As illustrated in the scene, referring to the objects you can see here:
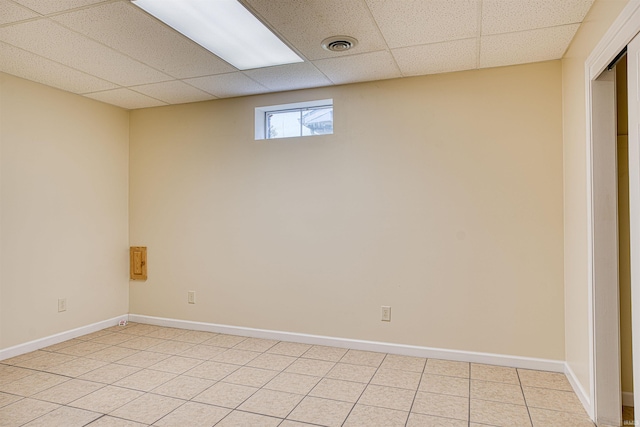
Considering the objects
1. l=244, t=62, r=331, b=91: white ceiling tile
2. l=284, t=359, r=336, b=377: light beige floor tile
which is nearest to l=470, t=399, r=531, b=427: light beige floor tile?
l=284, t=359, r=336, b=377: light beige floor tile

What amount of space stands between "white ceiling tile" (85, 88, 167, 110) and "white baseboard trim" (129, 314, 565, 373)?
2.37 metres

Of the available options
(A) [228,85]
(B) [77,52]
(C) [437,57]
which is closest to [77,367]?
(B) [77,52]

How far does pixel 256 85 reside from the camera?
3.58m

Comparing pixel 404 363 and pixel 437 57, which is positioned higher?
pixel 437 57

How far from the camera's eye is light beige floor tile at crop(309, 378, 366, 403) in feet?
8.39

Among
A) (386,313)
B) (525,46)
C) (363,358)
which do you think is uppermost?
(525,46)

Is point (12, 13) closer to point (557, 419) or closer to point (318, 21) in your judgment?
point (318, 21)

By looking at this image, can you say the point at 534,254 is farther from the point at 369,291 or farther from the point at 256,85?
the point at 256,85

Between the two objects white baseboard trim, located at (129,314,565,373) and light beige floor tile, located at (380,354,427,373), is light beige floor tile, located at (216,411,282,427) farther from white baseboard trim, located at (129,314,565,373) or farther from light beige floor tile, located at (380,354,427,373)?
white baseboard trim, located at (129,314,565,373)

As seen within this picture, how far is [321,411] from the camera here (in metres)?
2.37

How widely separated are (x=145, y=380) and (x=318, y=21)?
2.79 metres

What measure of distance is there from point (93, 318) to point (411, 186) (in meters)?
3.54

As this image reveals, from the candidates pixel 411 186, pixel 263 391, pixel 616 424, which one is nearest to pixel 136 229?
pixel 263 391

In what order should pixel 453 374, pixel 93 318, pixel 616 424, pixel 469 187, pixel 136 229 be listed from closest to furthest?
pixel 616 424 → pixel 453 374 → pixel 469 187 → pixel 93 318 → pixel 136 229
